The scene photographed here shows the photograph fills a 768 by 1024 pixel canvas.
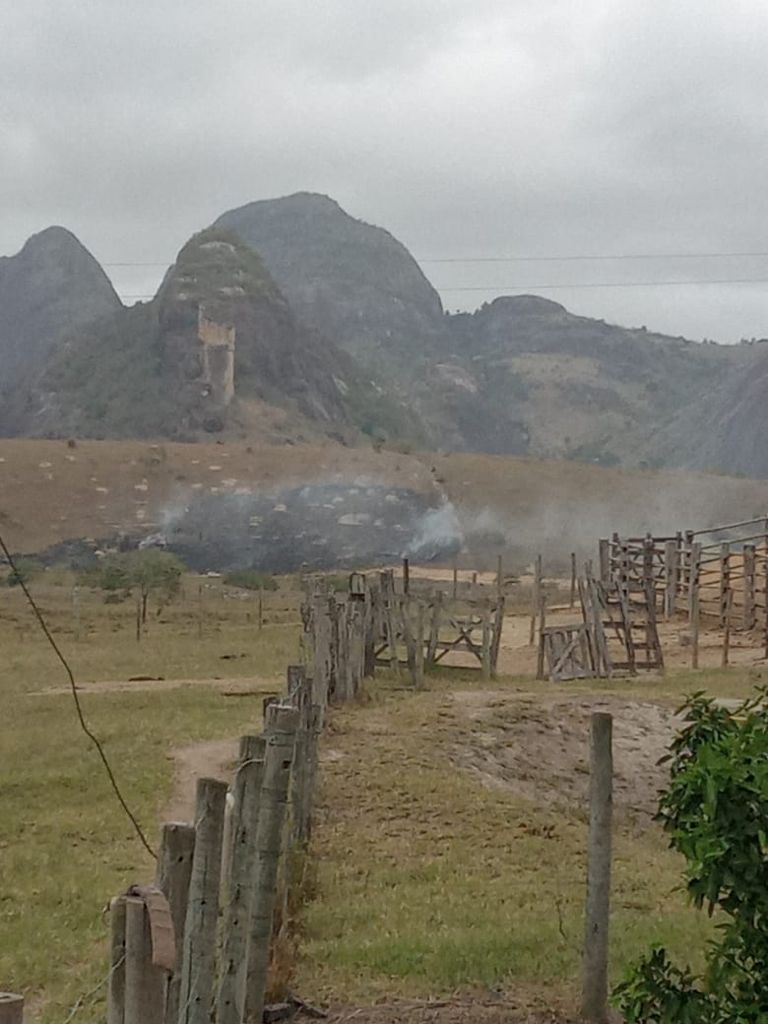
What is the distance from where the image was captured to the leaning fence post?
22.2 feet

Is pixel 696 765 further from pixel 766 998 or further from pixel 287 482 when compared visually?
pixel 287 482

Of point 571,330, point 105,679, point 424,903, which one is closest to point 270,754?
point 424,903

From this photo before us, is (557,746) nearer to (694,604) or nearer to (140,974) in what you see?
(694,604)

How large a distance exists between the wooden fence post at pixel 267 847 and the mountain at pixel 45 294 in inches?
6166

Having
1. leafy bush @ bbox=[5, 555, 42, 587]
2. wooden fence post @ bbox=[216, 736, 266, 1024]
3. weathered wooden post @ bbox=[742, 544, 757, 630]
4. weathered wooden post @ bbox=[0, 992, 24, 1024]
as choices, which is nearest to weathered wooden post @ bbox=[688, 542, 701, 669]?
weathered wooden post @ bbox=[742, 544, 757, 630]

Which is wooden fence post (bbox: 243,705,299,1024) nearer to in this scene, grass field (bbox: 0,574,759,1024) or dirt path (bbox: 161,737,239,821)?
grass field (bbox: 0,574,759,1024)

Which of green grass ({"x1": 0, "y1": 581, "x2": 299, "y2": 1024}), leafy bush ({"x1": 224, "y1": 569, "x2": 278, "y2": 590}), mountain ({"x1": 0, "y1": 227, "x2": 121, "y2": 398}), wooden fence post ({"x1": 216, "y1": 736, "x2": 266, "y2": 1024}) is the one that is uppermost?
mountain ({"x1": 0, "y1": 227, "x2": 121, "y2": 398})

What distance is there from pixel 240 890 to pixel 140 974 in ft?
5.46

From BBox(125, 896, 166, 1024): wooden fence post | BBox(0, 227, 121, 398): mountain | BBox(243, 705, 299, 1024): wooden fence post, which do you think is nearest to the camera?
BBox(125, 896, 166, 1024): wooden fence post

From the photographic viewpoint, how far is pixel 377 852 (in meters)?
10.5

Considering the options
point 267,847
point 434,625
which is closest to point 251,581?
point 434,625

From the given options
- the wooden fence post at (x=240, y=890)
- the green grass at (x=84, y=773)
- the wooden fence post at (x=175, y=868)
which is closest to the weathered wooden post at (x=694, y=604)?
the green grass at (x=84, y=773)

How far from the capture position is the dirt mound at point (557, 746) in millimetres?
14055

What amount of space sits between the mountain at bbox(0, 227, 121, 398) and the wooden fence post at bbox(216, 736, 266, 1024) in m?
157
